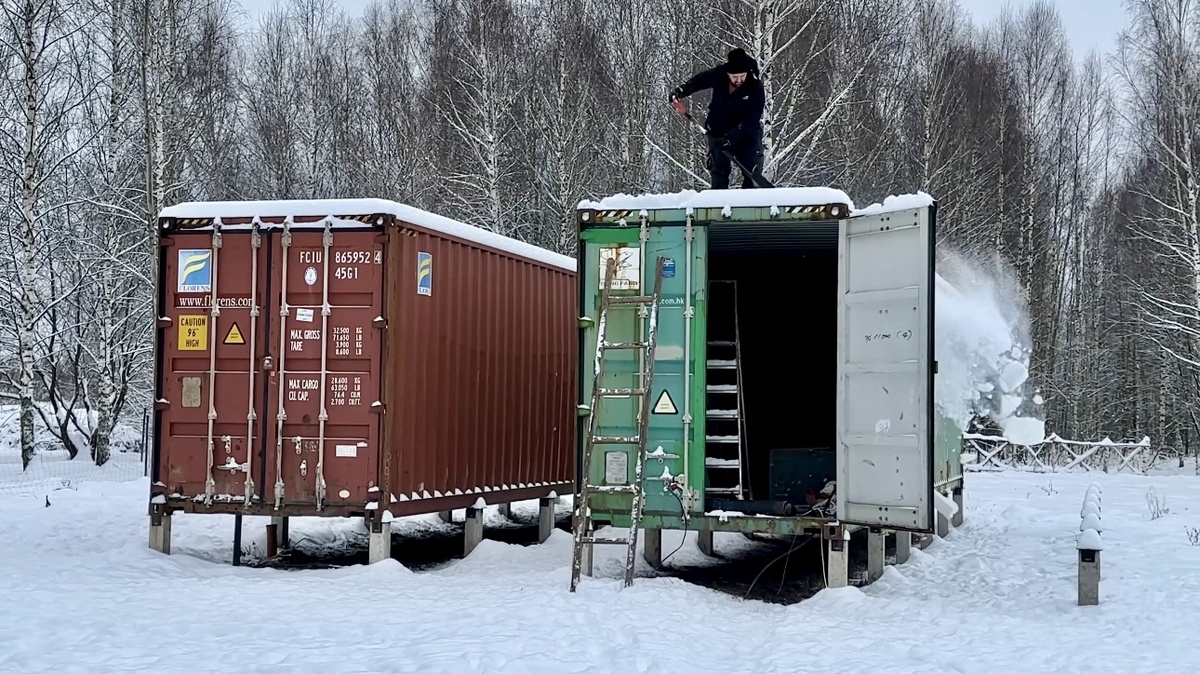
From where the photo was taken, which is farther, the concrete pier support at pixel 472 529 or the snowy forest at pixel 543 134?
the snowy forest at pixel 543 134

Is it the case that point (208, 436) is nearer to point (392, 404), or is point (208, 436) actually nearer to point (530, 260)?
point (392, 404)

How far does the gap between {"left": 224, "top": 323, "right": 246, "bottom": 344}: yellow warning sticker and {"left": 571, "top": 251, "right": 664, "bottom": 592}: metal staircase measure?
3178 millimetres

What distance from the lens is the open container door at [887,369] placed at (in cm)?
855

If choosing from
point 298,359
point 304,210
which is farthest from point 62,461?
point 304,210

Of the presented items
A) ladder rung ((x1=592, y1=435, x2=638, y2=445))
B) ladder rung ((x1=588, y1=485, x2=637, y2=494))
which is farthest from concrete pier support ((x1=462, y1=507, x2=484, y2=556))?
ladder rung ((x1=592, y1=435, x2=638, y2=445))

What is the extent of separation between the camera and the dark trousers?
1073cm

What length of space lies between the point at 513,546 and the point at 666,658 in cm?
490

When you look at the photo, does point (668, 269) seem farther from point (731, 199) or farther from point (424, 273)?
point (424, 273)

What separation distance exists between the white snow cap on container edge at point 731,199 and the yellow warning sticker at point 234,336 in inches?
127

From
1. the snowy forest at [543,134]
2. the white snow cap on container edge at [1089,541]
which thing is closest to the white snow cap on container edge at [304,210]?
the white snow cap on container edge at [1089,541]

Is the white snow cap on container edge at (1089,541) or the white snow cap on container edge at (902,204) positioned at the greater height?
the white snow cap on container edge at (902,204)

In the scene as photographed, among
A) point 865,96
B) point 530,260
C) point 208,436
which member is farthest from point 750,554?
point 865,96

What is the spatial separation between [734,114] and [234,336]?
16.2 ft

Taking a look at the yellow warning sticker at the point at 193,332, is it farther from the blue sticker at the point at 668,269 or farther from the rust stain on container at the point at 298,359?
the blue sticker at the point at 668,269
